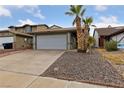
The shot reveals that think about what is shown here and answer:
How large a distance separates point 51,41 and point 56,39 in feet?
2.57

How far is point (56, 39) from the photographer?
23.3m

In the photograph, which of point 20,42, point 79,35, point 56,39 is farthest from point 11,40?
point 79,35

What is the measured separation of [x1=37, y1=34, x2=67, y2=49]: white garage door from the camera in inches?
906

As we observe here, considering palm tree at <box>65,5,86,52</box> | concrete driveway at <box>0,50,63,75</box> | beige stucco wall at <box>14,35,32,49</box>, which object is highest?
palm tree at <box>65,5,86,52</box>

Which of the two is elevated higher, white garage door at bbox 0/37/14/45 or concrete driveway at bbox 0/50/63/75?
white garage door at bbox 0/37/14/45

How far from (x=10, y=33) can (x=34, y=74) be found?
58.4 ft

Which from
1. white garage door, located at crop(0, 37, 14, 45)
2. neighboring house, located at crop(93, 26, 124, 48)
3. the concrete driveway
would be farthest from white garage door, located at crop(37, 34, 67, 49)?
the concrete driveway

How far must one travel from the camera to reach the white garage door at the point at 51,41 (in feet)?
75.5

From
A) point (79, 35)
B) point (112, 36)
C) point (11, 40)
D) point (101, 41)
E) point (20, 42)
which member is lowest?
point (20, 42)

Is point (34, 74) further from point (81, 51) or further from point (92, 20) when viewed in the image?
point (92, 20)

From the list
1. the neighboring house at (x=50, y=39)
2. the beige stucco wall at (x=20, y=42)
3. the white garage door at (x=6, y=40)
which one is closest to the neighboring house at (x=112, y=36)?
the neighboring house at (x=50, y=39)

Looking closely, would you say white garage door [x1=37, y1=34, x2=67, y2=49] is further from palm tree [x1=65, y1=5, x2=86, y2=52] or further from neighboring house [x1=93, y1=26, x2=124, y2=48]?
neighboring house [x1=93, y1=26, x2=124, y2=48]

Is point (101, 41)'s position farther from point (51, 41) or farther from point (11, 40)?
point (11, 40)
